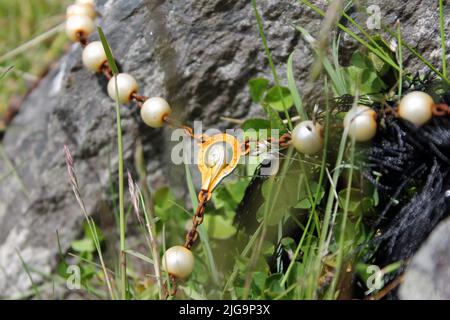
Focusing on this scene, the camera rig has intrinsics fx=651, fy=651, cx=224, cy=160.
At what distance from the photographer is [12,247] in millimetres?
1501

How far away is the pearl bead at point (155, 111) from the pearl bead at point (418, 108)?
473mm

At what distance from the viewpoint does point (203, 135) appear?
1240 mm

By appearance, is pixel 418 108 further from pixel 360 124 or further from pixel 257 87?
pixel 257 87

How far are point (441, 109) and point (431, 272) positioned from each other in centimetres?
28

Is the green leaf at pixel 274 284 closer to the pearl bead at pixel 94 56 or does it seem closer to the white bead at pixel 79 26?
the pearl bead at pixel 94 56

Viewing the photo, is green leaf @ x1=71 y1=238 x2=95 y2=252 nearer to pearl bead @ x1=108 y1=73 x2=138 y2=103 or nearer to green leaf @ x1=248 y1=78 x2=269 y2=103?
pearl bead @ x1=108 y1=73 x2=138 y2=103

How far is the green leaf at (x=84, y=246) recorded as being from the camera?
144cm

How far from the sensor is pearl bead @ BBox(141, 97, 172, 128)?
4.18 feet

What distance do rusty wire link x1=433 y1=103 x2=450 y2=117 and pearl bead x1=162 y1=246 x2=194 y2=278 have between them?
468mm

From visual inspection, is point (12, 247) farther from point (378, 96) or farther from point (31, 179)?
point (378, 96)

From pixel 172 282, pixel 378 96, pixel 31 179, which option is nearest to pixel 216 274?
pixel 172 282

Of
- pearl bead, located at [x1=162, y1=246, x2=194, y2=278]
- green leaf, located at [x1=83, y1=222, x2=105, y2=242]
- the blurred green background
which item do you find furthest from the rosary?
the blurred green background

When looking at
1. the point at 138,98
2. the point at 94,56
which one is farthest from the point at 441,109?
the point at 94,56

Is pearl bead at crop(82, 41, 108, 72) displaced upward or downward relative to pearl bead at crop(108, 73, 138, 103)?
upward
